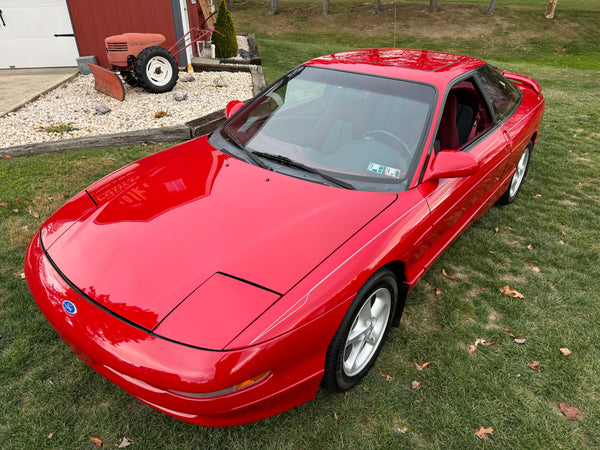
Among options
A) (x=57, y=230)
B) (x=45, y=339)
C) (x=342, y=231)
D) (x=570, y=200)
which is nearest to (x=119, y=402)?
(x=45, y=339)

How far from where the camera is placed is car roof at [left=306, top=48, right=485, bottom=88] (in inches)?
113

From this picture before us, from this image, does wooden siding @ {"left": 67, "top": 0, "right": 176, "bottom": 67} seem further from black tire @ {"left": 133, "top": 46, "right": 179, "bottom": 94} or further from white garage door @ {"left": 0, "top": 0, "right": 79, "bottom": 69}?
black tire @ {"left": 133, "top": 46, "right": 179, "bottom": 94}

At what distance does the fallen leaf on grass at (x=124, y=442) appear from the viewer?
2.05 m

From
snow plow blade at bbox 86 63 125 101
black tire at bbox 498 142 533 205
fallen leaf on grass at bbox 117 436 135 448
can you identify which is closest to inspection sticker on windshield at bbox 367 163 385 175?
fallen leaf on grass at bbox 117 436 135 448

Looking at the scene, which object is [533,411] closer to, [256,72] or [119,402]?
[119,402]

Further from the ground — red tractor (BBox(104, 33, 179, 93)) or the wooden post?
red tractor (BBox(104, 33, 179, 93))

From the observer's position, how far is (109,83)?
7109 mm

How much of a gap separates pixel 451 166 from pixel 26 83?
8767 mm

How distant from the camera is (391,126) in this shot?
8.84ft

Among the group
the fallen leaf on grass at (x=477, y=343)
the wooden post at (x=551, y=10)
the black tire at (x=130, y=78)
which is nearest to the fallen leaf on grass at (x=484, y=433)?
the fallen leaf on grass at (x=477, y=343)

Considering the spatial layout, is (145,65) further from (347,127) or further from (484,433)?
(484,433)

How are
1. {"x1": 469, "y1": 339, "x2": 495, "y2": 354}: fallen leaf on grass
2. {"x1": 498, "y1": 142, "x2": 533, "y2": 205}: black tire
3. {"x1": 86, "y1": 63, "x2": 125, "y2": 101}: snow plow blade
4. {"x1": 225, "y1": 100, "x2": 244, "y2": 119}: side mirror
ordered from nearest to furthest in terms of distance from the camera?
{"x1": 469, "y1": 339, "x2": 495, "y2": 354}: fallen leaf on grass → {"x1": 225, "y1": 100, "x2": 244, "y2": 119}: side mirror → {"x1": 498, "y1": 142, "x2": 533, "y2": 205}: black tire → {"x1": 86, "y1": 63, "x2": 125, "y2": 101}: snow plow blade

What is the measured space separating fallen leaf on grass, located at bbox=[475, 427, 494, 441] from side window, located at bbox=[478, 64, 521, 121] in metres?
2.43

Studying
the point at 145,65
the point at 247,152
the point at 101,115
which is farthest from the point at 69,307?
the point at 145,65
